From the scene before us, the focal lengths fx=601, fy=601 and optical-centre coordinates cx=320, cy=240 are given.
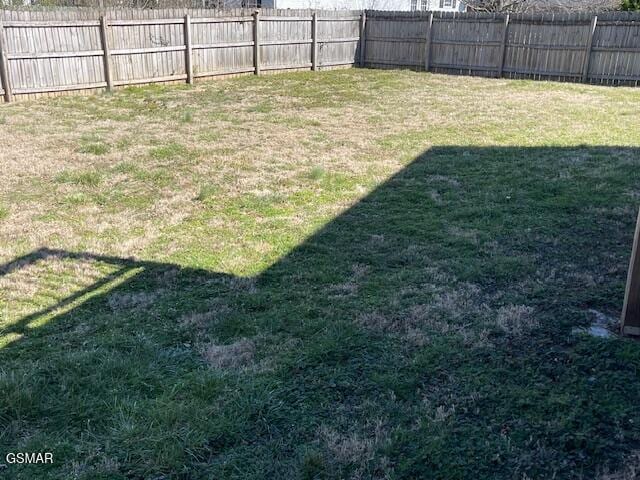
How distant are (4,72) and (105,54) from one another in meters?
2.00

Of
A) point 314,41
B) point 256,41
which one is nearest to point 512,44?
point 314,41

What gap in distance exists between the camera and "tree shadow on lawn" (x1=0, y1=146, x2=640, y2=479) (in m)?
2.54

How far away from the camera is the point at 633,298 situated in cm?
334

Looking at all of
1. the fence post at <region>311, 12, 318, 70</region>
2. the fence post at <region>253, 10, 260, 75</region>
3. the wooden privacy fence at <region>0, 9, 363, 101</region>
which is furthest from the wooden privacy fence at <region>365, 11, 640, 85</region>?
the fence post at <region>253, 10, 260, 75</region>

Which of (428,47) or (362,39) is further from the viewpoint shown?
(362,39)

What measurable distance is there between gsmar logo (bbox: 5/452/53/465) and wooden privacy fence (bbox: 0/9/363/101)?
10138 mm

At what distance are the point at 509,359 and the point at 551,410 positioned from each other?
18.1 inches

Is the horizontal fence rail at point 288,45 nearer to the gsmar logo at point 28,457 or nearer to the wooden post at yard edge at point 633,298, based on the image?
the gsmar logo at point 28,457

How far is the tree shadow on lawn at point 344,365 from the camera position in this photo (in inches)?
100.0

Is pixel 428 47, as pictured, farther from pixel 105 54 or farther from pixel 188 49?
pixel 105 54

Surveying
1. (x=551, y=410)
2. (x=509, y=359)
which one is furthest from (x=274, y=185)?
(x=551, y=410)

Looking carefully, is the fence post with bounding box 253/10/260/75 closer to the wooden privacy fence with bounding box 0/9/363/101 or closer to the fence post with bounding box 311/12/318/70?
the wooden privacy fence with bounding box 0/9/363/101

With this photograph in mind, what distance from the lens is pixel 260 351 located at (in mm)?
3336

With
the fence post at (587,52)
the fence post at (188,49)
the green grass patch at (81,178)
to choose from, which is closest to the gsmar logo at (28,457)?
the green grass patch at (81,178)
